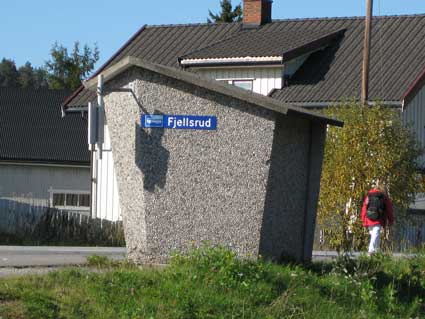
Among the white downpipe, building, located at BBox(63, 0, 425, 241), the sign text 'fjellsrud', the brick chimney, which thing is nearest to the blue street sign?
the sign text 'fjellsrud'

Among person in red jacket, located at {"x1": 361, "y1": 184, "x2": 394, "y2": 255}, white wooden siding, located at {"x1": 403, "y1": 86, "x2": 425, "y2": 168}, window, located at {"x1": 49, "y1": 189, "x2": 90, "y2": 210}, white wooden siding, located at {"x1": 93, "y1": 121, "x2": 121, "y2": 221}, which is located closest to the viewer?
person in red jacket, located at {"x1": 361, "y1": 184, "x2": 394, "y2": 255}

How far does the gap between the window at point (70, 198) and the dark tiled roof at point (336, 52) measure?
7.04 m

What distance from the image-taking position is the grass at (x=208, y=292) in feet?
33.8

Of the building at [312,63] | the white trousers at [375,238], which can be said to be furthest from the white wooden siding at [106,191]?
the white trousers at [375,238]

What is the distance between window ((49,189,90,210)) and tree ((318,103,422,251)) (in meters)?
21.4

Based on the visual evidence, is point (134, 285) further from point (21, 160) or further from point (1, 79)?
point (1, 79)

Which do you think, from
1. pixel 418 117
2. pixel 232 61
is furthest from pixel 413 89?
pixel 232 61

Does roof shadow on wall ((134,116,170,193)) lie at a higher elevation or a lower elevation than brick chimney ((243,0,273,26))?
lower

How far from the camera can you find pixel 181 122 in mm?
13602

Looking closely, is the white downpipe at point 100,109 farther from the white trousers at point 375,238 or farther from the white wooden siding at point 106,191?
the white wooden siding at point 106,191

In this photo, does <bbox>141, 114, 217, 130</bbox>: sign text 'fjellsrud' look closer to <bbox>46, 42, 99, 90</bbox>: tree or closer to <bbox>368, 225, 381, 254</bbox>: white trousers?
<bbox>368, 225, 381, 254</bbox>: white trousers

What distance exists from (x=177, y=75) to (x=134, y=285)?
3.25 m

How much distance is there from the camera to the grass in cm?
1030

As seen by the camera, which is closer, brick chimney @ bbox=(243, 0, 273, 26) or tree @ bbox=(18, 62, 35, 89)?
A: brick chimney @ bbox=(243, 0, 273, 26)
